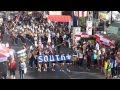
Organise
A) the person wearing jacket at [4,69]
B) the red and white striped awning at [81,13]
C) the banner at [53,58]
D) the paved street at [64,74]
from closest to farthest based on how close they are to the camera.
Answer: the person wearing jacket at [4,69]
the paved street at [64,74]
the red and white striped awning at [81,13]
the banner at [53,58]

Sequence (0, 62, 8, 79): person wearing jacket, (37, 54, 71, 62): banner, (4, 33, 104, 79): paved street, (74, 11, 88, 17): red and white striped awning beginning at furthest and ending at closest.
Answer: (37, 54, 71, 62): banner → (74, 11, 88, 17): red and white striped awning → (4, 33, 104, 79): paved street → (0, 62, 8, 79): person wearing jacket

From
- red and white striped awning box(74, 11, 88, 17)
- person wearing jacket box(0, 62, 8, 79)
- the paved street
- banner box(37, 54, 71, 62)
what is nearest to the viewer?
person wearing jacket box(0, 62, 8, 79)

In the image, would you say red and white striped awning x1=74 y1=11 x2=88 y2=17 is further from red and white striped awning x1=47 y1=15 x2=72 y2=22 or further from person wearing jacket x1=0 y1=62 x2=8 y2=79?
person wearing jacket x1=0 y1=62 x2=8 y2=79

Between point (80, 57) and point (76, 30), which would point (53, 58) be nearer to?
point (80, 57)

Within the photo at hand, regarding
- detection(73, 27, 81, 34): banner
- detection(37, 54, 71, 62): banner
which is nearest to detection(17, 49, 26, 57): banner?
detection(37, 54, 71, 62): banner

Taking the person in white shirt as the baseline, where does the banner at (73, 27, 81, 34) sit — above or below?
above

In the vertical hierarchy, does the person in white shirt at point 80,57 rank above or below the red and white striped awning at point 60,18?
below

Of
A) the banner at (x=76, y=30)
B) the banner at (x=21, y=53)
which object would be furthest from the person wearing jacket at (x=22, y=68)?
the banner at (x=76, y=30)

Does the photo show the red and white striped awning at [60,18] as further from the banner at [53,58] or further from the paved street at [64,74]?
the banner at [53,58]

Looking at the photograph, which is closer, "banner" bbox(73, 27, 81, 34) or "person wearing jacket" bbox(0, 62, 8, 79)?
"person wearing jacket" bbox(0, 62, 8, 79)

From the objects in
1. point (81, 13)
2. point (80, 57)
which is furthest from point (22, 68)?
point (81, 13)
